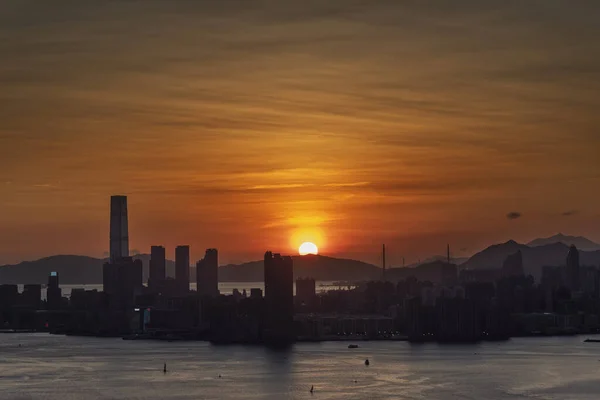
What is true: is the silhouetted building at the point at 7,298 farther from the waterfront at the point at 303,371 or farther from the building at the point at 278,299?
the waterfront at the point at 303,371

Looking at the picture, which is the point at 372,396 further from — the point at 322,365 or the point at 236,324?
the point at 236,324

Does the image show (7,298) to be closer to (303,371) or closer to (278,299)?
(278,299)

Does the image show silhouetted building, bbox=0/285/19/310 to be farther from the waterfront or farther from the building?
the waterfront

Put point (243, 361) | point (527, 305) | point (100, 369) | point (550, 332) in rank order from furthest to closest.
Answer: point (527, 305), point (550, 332), point (243, 361), point (100, 369)

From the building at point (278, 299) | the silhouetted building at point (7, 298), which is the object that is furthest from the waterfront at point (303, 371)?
the silhouetted building at point (7, 298)

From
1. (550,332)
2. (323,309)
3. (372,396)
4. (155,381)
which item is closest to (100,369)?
(155,381)
